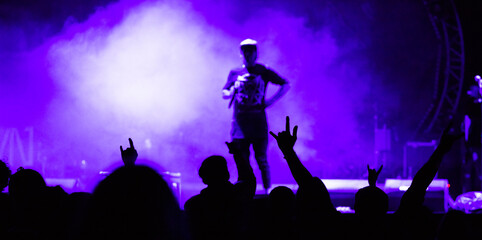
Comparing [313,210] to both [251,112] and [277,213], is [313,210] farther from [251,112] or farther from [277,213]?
[251,112]

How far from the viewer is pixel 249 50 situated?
677 centimetres

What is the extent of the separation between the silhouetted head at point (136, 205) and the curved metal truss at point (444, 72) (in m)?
8.99

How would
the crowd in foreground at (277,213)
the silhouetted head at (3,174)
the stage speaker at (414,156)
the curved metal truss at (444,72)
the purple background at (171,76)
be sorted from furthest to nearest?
the purple background at (171,76) < the stage speaker at (414,156) < the curved metal truss at (444,72) < the silhouetted head at (3,174) < the crowd in foreground at (277,213)

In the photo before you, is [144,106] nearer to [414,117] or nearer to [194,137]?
[194,137]

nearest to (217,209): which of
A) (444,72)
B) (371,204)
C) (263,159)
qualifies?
(371,204)

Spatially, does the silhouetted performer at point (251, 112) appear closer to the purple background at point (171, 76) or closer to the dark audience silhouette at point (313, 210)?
the dark audience silhouette at point (313, 210)

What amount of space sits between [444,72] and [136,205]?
9.57 meters

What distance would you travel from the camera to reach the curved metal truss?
9.90 m

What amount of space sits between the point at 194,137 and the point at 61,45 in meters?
3.57

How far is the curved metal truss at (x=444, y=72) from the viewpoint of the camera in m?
9.90

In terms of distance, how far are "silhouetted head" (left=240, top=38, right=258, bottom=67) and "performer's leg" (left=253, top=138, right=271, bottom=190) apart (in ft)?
3.22

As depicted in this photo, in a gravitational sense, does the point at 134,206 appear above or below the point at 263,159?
below

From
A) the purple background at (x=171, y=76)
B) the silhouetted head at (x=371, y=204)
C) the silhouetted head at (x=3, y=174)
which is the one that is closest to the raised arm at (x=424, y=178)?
the silhouetted head at (x=371, y=204)

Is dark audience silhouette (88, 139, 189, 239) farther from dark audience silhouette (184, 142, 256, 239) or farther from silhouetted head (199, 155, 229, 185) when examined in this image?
silhouetted head (199, 155, 229, 185)
